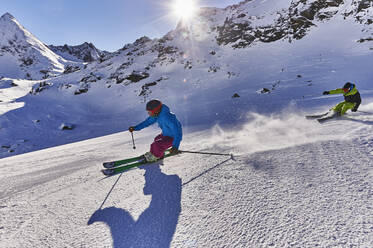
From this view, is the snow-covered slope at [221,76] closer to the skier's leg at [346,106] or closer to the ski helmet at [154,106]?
the skier's leg at [346,106]

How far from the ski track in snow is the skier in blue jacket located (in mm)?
450

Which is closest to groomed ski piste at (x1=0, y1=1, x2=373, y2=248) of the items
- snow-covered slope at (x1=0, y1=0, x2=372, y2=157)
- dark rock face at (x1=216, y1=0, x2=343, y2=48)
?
snow-covered slope at (x1=0, y1=0, x2=372, y2=157)

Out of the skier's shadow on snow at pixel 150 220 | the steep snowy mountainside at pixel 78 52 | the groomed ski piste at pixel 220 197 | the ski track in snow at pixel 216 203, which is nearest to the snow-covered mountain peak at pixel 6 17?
the steep snowy mountainside at pixel 78 52

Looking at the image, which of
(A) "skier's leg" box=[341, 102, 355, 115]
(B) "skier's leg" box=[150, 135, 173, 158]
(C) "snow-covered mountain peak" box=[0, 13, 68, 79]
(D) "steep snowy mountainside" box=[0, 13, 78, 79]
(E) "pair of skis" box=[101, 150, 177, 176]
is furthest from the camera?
(C) "snow-covered mountain peak" box=[0, 13, 68, 79]

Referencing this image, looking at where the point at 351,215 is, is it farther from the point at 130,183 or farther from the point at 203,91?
the point at 203,91

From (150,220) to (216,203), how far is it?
776 mm

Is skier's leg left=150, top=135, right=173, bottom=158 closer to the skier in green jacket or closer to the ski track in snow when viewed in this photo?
the ski track in snow

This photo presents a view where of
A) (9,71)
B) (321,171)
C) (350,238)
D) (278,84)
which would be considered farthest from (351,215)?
(9,71)

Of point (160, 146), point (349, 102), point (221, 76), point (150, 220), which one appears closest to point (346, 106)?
point (349, 102)

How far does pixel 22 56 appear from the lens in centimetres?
9138

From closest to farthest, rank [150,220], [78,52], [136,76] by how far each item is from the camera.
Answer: [150,220], [136,76], [78,52]

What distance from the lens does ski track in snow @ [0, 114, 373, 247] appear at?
160 centimetres

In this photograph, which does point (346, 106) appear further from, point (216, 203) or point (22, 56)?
point (22, 56)

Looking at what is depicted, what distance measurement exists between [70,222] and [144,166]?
5.59 feet
